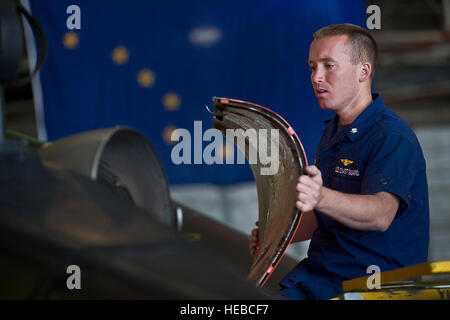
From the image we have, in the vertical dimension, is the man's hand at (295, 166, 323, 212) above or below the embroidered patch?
above

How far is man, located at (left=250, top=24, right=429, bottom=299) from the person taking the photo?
1.24 m

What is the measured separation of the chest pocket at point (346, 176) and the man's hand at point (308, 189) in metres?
0.34

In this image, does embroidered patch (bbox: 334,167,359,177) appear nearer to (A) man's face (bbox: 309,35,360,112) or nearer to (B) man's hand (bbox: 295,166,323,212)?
(A) man's face (bbox: 309,35,360,112)

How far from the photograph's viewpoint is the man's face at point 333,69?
1.45 meters

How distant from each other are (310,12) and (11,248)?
12.4 feet

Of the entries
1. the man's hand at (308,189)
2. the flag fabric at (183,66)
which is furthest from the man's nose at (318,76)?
the flag fabric at (183,66)

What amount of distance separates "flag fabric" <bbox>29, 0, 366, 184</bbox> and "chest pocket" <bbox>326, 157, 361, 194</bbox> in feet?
8.84

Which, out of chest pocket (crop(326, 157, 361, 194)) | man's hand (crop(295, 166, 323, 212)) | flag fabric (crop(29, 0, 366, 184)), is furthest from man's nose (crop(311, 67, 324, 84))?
flag fabric (crop(29, 0, 366, 184))

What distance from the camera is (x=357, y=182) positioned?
138 centimetres

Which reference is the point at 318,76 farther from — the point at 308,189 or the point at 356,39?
the point at 308,189

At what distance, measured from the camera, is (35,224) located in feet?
2.37

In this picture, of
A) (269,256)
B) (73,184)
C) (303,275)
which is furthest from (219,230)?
(73,184)

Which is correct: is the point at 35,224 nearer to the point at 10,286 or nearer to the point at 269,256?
the point at 10,286

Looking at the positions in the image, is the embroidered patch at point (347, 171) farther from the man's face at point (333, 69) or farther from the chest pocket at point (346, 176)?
the man's face at point (333, 69)
